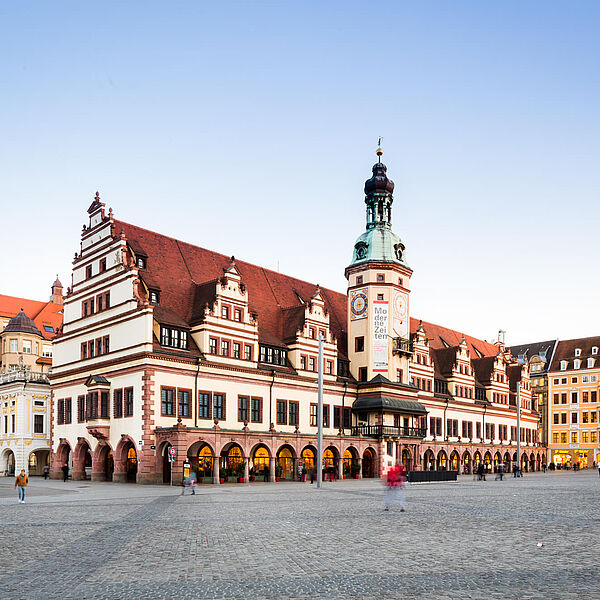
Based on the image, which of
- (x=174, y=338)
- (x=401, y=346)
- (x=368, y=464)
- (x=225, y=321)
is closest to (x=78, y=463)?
(x=174, y=338)

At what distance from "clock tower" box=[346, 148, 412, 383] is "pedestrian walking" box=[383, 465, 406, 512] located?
1733 inches

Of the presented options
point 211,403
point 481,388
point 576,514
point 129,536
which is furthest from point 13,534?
→ point 481,388

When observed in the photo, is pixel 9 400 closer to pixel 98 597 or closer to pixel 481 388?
pixel 481 388

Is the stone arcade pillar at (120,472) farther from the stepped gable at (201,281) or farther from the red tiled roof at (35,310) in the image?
the red tiled roof at (35,310)

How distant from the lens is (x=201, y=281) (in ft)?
200

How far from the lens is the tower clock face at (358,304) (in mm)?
72438

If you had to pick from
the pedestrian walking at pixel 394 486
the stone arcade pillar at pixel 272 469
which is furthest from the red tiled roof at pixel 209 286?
the pedestrian walking at pixel 394 486

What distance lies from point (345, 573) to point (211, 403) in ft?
140

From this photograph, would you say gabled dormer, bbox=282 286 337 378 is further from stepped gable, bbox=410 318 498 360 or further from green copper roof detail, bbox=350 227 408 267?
stepped gable, bbox=410 318 498 360

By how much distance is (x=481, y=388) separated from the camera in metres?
94.8

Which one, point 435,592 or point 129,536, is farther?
point 129,536

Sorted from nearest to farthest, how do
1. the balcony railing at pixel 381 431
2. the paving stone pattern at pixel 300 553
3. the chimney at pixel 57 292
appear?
the paving stone pattern at pixel 300 553, the balcony railing at pixel 381 431, the chimney at pixel 57 292

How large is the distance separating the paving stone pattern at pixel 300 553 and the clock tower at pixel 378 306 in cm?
4360

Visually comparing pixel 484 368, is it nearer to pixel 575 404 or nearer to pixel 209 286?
pixel 575 404
